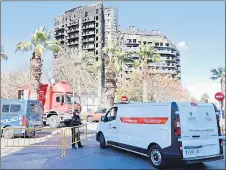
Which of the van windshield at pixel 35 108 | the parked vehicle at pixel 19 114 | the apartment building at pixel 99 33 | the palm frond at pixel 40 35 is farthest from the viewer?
the apartment building at pixel 99 33

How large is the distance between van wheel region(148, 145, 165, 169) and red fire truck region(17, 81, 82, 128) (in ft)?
45.7

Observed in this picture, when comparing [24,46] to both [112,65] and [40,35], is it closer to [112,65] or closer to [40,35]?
[40,35]

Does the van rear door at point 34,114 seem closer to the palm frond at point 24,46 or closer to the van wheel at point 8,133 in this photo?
the van wheel at point 8,133

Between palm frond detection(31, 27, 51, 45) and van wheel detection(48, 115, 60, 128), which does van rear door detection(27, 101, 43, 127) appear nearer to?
van wheel detection(48, 115, 60, 128)

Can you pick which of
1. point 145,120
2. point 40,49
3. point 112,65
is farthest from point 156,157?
point 112,65

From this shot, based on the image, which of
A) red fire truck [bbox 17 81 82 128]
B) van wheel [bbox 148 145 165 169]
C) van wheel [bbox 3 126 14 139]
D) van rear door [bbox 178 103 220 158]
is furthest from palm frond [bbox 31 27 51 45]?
van rear door [bbox 178 103 220 158]

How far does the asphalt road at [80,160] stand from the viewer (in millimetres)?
7730

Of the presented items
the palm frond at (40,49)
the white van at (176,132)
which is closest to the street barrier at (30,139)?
the white van at (176,132)

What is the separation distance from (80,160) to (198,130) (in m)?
4.00

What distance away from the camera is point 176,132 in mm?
7070

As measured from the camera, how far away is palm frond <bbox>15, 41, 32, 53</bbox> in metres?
21.9

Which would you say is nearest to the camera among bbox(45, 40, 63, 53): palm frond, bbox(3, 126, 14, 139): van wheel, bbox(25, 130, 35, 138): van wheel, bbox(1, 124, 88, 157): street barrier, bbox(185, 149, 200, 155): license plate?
bbox(185, 149, 200, 155): license plate

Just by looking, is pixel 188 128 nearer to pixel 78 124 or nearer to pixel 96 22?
pixel 78 124

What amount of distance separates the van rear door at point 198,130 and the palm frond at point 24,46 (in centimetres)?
1798
